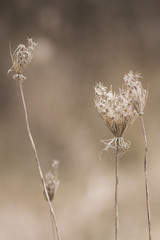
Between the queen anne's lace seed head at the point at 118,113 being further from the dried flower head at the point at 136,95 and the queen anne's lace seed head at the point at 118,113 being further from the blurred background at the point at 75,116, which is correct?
the blurred background at the point at 75,116

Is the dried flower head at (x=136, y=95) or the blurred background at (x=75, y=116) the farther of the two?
the blurred background at (x=75, y=116)

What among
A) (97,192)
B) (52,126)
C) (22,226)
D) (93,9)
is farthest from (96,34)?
(22,226)

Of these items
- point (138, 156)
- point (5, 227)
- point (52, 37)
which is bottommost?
point (5, 227)

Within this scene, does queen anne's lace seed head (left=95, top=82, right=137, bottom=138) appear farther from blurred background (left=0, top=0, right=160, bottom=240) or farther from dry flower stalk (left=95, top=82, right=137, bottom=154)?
blurred background (left=0, top=0, right=160, bottom=240)

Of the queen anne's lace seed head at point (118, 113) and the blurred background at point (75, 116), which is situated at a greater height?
the blurred background at point (75, 116)

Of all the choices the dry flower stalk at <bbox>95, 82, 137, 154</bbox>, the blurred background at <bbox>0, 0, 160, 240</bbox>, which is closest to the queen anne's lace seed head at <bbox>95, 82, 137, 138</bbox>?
the dry flower stalk at <bbox>95, 82, 137, 154</bbox>

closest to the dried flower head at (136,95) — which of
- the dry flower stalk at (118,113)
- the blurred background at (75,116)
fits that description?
the dry flower stalk at (118,113)

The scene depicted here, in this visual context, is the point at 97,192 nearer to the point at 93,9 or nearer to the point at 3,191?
the point at 3,191

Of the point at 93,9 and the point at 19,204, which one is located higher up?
the point at 93,9

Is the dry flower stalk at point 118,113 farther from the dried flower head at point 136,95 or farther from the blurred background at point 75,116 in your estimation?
the blurred background at point 75,116
